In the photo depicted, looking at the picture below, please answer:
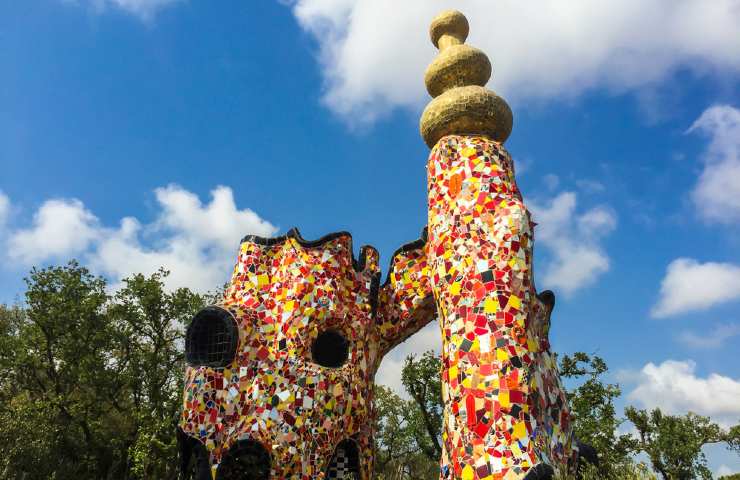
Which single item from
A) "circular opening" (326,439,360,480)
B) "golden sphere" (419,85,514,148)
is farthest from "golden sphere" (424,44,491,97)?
"circular opening" (326,439,360,480)

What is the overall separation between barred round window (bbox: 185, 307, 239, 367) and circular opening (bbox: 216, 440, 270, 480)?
145 centimetres

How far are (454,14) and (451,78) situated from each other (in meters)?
2.03

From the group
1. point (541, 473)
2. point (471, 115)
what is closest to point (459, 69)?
point (471, 115)

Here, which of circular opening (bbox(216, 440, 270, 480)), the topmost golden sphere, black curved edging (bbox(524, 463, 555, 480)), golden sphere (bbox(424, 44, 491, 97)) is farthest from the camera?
the topmost golden sphere

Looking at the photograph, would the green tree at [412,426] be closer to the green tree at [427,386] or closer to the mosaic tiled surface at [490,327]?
the green tree at [427,386]

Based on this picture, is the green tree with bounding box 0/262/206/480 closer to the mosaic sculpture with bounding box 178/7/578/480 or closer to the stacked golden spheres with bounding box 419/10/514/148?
the mosaic sculpture with bounding box 178/7/578/480

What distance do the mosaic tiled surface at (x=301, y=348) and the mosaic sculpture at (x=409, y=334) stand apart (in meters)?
Result: 0.02

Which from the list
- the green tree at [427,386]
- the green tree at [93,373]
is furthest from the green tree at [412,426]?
the green tree at [93,373]

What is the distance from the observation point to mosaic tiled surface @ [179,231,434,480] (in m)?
9.43

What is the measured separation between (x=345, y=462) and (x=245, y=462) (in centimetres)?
176

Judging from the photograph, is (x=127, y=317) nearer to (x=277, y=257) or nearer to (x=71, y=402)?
(x=71, y=402)

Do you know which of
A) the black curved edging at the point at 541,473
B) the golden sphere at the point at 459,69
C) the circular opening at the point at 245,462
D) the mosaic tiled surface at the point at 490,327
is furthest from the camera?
the golden sphere at the point at 459,69

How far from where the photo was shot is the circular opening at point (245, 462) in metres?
9.23

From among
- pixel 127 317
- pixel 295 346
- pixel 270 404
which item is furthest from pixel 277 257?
pixel 127 317
